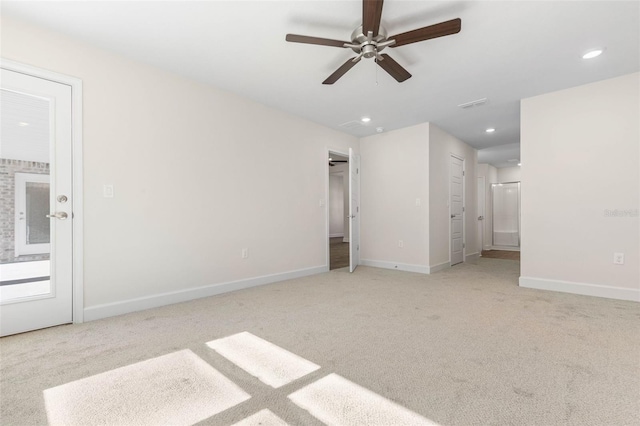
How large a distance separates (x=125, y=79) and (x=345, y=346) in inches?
124

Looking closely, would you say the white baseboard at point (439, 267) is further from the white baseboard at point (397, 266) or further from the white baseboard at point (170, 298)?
the white baseboard at point (170, 298)

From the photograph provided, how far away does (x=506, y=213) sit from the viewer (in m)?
8.33

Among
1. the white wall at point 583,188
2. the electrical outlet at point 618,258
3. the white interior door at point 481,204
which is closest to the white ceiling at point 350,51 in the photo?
the white wall at point 583,188

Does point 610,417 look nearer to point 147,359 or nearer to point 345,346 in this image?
point 345,346

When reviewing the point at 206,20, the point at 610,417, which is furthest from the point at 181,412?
the point at 206,20

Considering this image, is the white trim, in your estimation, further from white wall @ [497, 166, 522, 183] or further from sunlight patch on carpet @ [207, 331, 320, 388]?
sunlight patch on carpet @ [207, 331, 320, 388]

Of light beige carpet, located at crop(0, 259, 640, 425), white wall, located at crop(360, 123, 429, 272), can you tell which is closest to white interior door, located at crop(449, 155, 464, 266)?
white wall, located at crop(360, 123, 429, 272)

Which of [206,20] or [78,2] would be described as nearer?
[78,2]

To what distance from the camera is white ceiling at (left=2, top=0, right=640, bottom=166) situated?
84.4 inches

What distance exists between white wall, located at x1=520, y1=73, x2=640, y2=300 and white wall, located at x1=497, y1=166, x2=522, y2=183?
5.54m

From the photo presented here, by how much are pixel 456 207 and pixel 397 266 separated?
1.81m

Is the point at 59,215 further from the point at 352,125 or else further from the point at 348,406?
the point at 352,125

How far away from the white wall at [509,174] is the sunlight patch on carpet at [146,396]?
9.51 meters

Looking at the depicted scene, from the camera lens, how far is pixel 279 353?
198 centimetres
